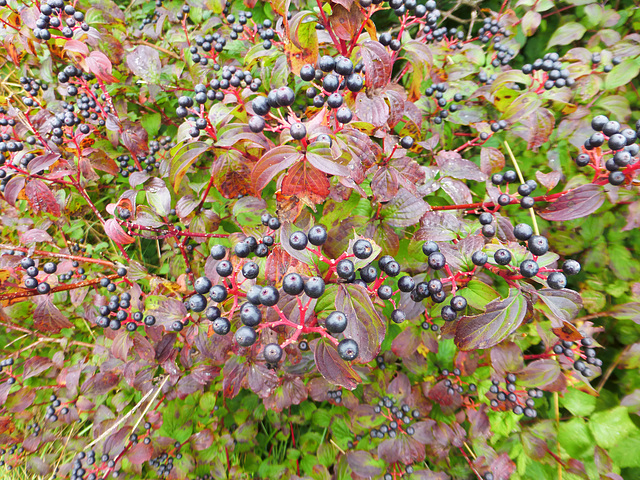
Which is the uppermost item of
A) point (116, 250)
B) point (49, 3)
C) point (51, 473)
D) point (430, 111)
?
point (49, 3)

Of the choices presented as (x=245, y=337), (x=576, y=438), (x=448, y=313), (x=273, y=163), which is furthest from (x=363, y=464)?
(x=273, y=163)

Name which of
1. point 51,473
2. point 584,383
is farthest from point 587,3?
point 51,473

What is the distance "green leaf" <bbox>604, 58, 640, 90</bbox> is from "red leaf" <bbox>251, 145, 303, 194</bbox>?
3.00 metres

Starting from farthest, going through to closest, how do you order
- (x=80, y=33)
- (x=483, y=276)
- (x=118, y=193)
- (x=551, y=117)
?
(x=118, y=193), (x=80, y=33), (x=551, y=117), (x=483, y=276)

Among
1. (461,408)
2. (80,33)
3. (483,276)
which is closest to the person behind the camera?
(483,276)

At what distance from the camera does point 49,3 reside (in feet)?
7.73

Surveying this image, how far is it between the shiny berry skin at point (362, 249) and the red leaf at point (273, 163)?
1.46 feet

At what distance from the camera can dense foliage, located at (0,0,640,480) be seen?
4.98ft

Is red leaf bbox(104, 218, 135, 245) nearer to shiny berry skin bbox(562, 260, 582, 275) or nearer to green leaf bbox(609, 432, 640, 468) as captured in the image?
shiny berry skin bbox(562, 260, 582, 275)

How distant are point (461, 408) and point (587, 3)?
13.4 feet

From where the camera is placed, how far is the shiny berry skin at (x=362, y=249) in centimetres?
127

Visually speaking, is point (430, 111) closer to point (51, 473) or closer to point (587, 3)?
point (587, 3)

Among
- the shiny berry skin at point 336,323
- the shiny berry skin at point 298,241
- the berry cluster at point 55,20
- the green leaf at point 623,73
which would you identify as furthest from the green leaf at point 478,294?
the berry cluster at point 55,20

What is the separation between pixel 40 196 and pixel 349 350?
2.64 m
